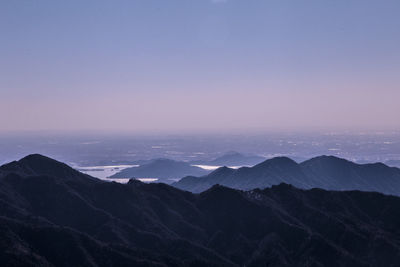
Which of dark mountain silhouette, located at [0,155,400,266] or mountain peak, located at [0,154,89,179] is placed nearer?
dark mountain silhouette, located at [0,155,400,266]

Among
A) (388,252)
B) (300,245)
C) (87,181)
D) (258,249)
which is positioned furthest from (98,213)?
(388,252)

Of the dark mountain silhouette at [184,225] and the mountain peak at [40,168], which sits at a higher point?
the mountain peak at [40,168]

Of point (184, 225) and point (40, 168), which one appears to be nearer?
point (184, 225)

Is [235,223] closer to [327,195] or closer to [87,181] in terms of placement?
[327,195]

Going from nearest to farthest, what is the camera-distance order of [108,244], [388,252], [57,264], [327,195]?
[57,264] → [108,244] → [388,252] → [327,195]

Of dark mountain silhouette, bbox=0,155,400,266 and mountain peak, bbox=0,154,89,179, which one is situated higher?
mountain peak, bbox=0,154,89,179

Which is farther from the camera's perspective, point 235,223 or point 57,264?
point 235,223

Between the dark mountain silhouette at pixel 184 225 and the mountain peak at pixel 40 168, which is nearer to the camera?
the dark mountain silhouette at pixel 184 225

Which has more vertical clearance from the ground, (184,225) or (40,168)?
(40,168)
